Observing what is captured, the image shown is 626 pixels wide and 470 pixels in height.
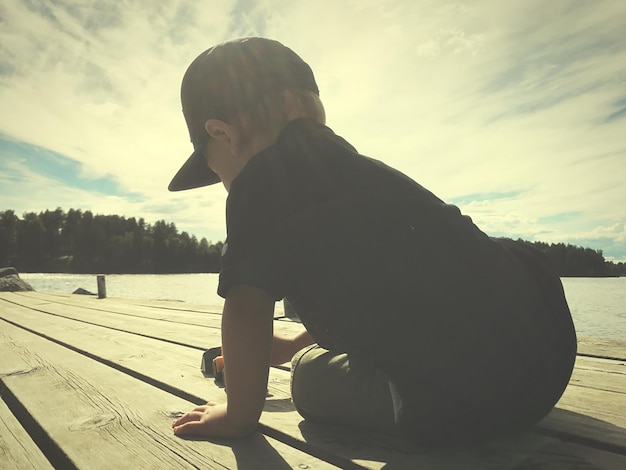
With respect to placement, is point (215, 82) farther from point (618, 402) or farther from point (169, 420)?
point (618, 402)

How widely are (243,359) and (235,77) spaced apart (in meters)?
0.85

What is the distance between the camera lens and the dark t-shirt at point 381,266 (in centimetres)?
107

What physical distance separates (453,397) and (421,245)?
0.39 metres

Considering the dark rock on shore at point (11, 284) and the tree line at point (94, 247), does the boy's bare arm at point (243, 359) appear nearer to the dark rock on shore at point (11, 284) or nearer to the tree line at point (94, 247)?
the dark rock on shore at point (11, 284)

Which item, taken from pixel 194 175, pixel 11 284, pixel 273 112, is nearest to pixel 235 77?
pixel 273 112

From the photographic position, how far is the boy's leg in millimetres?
1239

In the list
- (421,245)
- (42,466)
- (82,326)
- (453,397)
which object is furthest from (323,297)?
(82,326)

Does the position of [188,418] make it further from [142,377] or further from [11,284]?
[11,284]

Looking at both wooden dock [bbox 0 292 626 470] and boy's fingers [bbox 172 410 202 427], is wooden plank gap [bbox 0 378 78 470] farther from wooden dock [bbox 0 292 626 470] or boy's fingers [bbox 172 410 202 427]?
boy's fingers [bbox 172 410 202 427]

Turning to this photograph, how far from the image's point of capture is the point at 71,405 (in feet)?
5.25

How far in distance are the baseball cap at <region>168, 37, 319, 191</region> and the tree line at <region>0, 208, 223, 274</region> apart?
66.6 m

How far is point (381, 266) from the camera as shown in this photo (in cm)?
108

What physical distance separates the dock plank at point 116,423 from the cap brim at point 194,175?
81cm

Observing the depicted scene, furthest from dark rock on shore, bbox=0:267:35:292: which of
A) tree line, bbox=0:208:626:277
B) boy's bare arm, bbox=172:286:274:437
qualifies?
tree line, bbox=0:208:626:277
